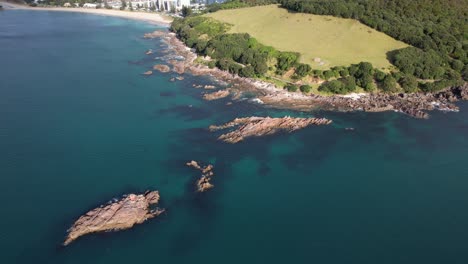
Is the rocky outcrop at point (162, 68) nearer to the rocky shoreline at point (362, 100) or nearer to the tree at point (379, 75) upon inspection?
the rocky shoreline at point (362, 100)

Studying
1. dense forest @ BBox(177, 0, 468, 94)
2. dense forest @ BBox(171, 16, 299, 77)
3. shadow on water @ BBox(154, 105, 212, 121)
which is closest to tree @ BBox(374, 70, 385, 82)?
dense forest @ BBox(177, 0, 468, 94)

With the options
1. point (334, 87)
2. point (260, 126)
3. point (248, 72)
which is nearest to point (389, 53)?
point (334, 87)

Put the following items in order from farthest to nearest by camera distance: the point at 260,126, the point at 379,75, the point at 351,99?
the point at 379,75
the point at 351,99
the point at 260,126

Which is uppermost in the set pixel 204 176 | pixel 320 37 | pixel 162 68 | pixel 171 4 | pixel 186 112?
pixel 171 4

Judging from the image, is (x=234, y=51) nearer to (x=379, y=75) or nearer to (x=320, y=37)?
(x=320, y=37)

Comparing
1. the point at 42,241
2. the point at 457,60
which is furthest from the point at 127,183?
the point at 457,60

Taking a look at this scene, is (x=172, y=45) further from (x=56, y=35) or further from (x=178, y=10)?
(x=178, y=10)

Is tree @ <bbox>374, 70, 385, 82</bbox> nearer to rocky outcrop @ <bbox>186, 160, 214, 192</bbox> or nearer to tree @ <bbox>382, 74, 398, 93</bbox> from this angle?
tree @ <bbox>382, 74, 398, 93</bbox>

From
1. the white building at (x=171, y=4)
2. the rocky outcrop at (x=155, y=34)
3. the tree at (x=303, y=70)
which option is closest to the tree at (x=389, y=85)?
the tree at (x=303, y=70)
